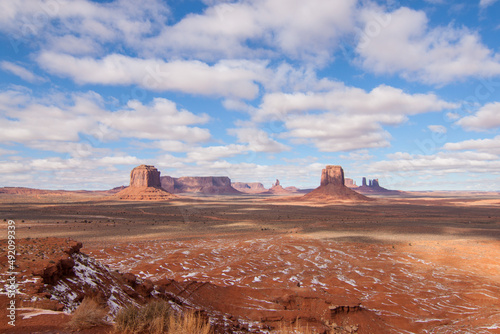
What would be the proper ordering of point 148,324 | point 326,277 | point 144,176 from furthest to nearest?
point 144,176 < point 326,277 < point 148,324

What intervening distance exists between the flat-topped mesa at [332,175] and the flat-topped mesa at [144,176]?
9261 cm

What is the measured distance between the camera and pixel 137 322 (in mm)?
5734

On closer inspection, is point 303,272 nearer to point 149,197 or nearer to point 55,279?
point 55,279

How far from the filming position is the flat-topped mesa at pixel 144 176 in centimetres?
14912

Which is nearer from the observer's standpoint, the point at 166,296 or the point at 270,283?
the point at 166,296

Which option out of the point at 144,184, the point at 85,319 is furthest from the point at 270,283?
the point at 144,184

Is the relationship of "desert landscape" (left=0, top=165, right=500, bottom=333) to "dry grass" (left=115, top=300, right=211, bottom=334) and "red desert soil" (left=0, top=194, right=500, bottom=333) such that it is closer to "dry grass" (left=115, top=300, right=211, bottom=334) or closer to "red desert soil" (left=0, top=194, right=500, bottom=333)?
"red desert soil" (left=0, top=194, right=500, bottom=333)

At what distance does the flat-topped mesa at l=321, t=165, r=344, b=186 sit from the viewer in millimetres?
141875

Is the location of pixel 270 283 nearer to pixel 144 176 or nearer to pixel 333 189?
pixel 333 189

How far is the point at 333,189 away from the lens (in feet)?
451

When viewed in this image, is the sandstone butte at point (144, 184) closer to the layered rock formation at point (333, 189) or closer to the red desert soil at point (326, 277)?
the layered rock formation at point (333, 189)

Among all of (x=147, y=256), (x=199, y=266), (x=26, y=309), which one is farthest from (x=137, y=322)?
(x=147, y=256)

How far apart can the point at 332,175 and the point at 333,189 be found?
9504mm

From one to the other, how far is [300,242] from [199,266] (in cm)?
1212
